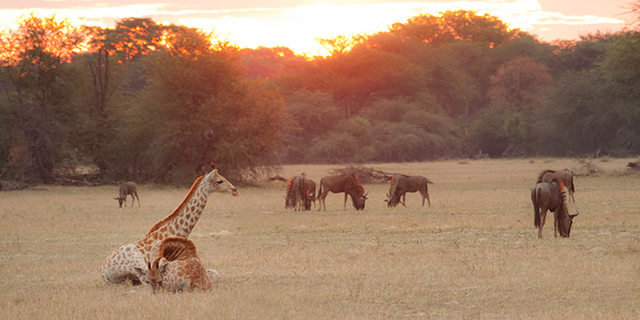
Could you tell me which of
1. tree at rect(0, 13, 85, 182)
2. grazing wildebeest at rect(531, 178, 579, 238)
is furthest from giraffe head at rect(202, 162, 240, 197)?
tree at rect(0, 13, 85, 182)

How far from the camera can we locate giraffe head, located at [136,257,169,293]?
729 cm

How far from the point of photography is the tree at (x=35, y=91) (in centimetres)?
3070

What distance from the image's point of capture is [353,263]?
9.81m

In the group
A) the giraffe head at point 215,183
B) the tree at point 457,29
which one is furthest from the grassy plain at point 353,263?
the tree at point 457,29

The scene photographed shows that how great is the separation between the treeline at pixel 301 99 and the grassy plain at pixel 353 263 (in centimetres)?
1209

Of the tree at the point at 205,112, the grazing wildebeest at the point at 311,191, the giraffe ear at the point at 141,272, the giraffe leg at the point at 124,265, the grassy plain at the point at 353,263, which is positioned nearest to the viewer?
the grassy plain at the point at 353,263

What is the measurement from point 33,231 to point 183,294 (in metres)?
9.30

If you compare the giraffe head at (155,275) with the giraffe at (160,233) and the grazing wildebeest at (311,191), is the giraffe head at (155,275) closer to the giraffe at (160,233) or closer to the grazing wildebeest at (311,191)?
the giraffe at (160,233)

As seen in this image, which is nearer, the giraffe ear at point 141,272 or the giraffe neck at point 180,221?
the giraffe ear at point 141,272

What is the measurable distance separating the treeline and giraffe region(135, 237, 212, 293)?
22.3m

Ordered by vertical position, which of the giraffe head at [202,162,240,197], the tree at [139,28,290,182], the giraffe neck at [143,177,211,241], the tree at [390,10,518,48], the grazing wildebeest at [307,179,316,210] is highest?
the tree at [390,10,518,48]

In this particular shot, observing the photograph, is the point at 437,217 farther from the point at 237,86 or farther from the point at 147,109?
the point at 147,109

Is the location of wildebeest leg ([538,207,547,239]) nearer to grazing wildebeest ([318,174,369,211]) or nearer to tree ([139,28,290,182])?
grazing wildebeest ([318,174,369,211])

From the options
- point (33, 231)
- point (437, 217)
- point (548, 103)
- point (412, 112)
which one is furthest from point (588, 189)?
point (412, 112)
